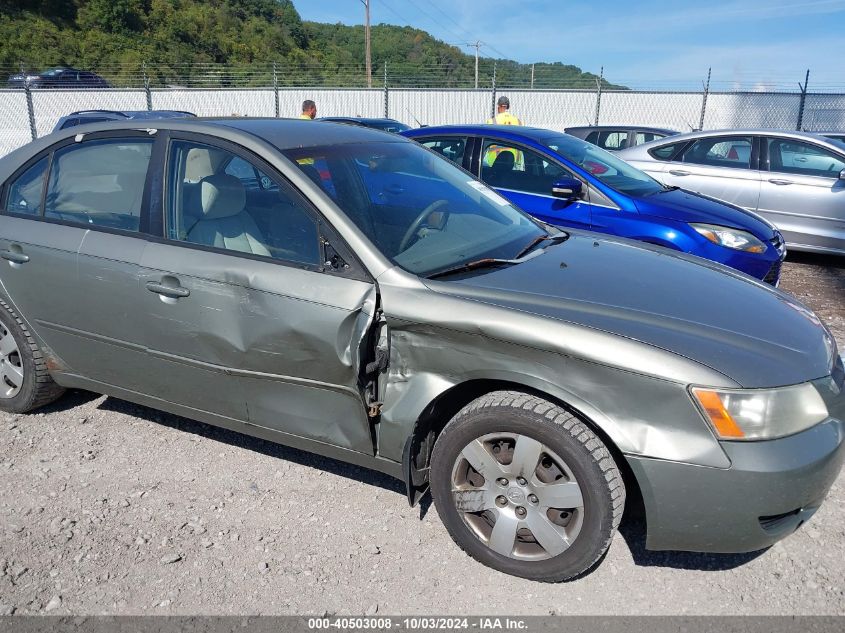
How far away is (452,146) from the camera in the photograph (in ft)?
21.4

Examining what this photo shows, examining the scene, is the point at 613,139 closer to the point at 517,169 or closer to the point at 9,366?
the point at 517,169

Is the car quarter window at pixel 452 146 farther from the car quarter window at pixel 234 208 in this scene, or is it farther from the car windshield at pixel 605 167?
the car quarter window at pixel 234 208

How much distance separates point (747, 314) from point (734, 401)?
0.65 m

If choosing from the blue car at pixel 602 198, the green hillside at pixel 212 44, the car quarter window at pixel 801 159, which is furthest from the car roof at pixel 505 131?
the green hillside at pixel 212 44

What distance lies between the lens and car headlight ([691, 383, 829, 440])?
235 centimetres

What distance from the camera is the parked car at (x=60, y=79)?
24.7 metres

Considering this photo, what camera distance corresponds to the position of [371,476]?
3.46m

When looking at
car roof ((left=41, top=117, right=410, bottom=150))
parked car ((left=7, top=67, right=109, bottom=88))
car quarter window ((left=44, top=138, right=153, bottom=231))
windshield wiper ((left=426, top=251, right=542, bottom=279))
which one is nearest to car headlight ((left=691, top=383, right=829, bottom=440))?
Result: windshield wiper ((left=426, top=251, right=542, bottom=279))

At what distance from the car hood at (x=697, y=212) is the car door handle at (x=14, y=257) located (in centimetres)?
424

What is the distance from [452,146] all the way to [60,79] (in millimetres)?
25968

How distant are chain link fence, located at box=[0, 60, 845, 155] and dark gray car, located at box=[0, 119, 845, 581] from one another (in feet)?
62.4

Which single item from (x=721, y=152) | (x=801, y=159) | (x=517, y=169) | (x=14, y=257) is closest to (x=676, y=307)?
(x=14, y=257)

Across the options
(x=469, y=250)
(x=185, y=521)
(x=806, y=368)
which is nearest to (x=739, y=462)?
(x=806, y=368)

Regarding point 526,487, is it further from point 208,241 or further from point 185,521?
point 208,241
